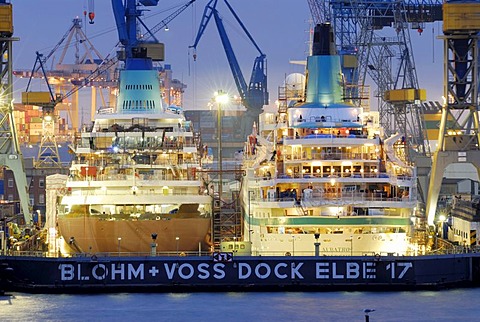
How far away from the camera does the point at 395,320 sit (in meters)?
55.6

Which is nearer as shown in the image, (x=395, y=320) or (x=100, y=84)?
(x=395, y=320)

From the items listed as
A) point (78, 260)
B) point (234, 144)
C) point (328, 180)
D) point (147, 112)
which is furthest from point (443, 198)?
point (234, 144)

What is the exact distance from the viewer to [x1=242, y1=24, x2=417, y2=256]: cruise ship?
217 ft

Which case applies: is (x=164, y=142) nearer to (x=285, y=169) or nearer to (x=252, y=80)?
(x=285, y=169)

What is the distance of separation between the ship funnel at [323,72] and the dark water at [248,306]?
15.6 m

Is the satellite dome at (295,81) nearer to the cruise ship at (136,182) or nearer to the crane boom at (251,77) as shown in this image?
the cruise ship at (136,182)

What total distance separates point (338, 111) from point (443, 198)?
29961mm

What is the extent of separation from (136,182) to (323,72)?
11.5m

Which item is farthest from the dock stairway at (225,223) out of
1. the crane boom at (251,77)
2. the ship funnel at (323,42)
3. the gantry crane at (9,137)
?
the crane boom at (251,77)

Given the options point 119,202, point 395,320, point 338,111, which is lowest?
point 395,320

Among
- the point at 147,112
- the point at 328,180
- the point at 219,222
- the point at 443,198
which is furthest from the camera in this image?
the point at 443,198

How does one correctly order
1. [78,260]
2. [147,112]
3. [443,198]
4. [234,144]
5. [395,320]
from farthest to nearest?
[234,144] < [443,198] < [147,112] < [78,260] < [395,320]

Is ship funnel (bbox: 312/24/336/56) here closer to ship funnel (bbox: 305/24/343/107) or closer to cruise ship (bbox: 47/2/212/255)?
ship funnel (bbox: 305/24/343/107)

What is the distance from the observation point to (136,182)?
72.4m
